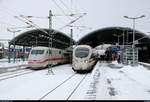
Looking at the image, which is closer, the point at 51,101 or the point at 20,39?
the point at 51,101

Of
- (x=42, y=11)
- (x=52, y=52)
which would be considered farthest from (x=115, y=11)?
(x=52, y=52)

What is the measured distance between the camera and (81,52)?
3259cm

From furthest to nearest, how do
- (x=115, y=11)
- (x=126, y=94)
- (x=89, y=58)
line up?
(x=115, y=11), (x=89, y=58), (x=126, y=94)

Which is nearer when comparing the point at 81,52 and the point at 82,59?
the point at 82,59

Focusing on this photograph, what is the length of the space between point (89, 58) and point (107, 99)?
18.0m

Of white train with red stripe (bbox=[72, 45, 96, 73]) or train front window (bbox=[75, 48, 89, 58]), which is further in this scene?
train front window (bbox=[75, 48, 89, 58])

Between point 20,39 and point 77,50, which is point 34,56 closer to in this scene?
point 77,50

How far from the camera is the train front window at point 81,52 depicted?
32.2 m

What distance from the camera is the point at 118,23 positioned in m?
69.5

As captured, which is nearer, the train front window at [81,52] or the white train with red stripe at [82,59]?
the white train with red stripe at [82,59]

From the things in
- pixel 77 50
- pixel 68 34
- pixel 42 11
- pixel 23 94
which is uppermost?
pixel 42 11

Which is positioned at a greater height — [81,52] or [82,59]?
[81,52]

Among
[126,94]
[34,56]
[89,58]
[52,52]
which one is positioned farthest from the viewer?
[52,52]

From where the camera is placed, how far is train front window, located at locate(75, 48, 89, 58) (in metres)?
32.2
